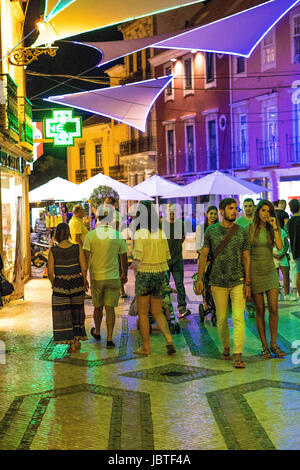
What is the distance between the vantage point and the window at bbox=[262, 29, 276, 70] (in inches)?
1205

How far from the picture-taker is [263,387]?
6711 mm

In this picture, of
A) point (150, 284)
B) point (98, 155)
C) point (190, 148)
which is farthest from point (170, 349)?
point (98, 155)

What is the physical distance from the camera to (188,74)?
3869cm

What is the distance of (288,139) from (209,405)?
83.3 ft

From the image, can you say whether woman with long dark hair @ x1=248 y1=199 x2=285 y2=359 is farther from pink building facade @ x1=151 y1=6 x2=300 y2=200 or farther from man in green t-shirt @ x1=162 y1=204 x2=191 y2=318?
pink building facade @ x1=151 y1=6 x2=300 y2=200

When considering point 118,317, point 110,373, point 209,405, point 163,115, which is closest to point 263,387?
point 209,405

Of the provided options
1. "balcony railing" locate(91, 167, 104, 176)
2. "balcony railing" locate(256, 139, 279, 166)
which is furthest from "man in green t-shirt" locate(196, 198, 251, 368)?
"balcony railing" locate(91, 167, 104, 176)

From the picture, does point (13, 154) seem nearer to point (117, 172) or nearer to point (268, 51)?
point (268, 51)

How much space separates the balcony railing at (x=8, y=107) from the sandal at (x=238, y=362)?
771 centimetres

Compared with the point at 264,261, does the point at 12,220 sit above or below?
above

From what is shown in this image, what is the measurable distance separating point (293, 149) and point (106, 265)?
877 inches

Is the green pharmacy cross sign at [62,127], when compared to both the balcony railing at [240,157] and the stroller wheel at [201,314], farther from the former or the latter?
the stroller wheel at [201,314]

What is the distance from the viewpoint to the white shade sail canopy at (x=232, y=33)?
627 inches
